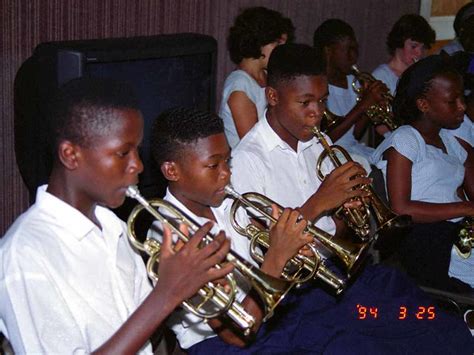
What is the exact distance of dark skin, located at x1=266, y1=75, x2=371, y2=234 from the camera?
283cm

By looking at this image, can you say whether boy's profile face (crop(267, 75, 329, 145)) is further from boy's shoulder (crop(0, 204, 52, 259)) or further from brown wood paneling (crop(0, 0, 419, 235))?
boy's shoulder (crop(0, 204, 52, 259))

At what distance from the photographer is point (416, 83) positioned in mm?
3570

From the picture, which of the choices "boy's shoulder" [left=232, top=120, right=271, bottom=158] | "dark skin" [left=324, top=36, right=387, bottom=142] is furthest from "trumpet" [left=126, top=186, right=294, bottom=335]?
"dark skin" [left=324, top=36, right=387, bottom=142]

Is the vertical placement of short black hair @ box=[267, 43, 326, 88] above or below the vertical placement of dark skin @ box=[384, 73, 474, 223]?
above

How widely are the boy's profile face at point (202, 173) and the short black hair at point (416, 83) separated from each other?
140cm

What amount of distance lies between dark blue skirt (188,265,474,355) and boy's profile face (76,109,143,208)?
670mm

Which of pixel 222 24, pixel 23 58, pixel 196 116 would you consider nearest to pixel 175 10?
pixel 222 24

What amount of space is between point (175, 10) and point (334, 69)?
1.34 meters

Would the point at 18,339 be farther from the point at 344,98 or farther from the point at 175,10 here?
the point at 344,98

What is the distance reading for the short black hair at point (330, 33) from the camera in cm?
514

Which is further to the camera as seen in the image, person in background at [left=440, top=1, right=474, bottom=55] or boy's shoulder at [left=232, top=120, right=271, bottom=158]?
person in background at [left=440, top=1, right=474, bottom=55]

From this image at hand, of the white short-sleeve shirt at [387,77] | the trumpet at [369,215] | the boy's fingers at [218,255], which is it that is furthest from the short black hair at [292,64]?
the white short-sleeve shirt at [387,77]

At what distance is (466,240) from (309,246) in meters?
1.01
